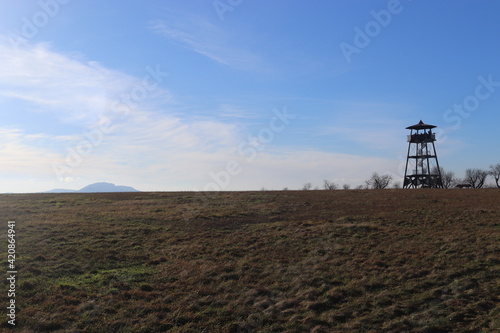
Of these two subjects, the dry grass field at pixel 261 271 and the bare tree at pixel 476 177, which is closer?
the dry grass field at pixel 261 271

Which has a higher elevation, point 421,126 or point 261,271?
point 421,126

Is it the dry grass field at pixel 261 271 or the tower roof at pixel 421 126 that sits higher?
the tower roof at pixel 421 126

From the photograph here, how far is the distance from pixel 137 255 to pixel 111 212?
1392 centimetres

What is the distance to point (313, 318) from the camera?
42.1 feet

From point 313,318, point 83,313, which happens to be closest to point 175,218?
point 83,313

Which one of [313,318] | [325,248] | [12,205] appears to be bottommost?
[313,318]

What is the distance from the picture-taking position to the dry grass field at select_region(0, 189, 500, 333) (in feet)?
41.9

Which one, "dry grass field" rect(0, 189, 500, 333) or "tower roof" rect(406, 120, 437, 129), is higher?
"tower roof" rect(406, 120, 437, 129)

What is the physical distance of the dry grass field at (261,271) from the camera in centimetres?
1277

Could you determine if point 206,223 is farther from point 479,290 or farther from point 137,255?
point 479,290

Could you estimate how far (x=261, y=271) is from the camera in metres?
17.4

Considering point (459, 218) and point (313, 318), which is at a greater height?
point (459, 218)

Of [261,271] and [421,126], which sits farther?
[421,126]

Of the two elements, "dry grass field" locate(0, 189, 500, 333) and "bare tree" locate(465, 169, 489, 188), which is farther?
"bare tree" locate(465, 169, 489, 188)
